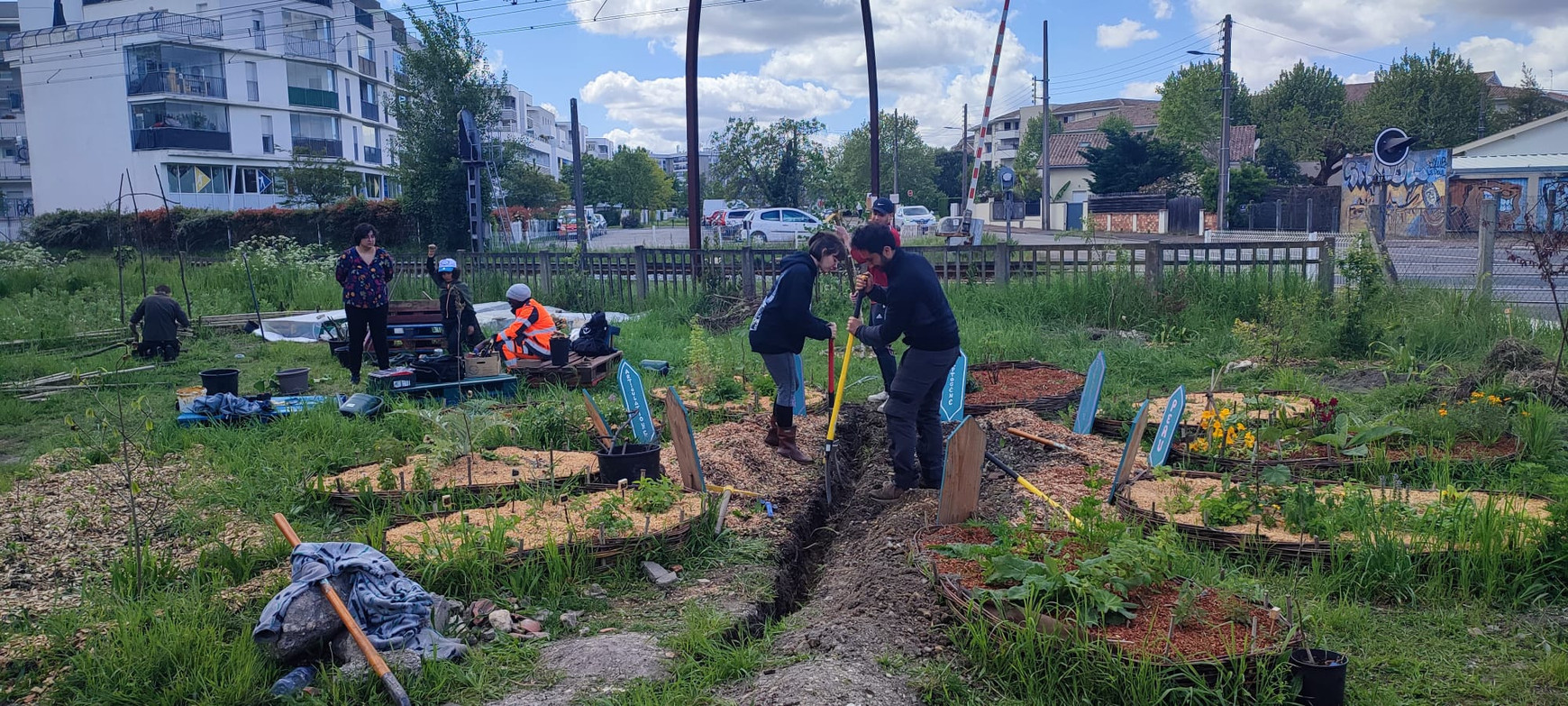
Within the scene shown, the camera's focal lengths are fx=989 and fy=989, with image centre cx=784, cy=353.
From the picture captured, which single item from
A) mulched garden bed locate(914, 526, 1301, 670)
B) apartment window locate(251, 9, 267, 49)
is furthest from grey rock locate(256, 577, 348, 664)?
apartment window locate(251, 9, 267, 49)

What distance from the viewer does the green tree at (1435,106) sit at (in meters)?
44.0

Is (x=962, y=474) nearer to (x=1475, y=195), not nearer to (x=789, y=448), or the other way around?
(x=789, y=448)

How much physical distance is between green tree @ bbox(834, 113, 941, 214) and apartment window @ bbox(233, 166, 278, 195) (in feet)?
108

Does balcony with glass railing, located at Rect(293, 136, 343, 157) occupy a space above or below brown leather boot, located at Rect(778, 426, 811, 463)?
above

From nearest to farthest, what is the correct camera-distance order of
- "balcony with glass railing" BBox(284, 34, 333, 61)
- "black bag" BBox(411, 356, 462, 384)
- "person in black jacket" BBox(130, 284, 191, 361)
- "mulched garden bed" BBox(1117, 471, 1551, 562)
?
"mulched garden bed" BBox(1117, 471, 1551, 562)
"black bag" BBox(411, 356, 462, 384)
"person in black jacket" BBox(130, 284, 191, 361)
"balcony with glass railing" BBox(284, 34, 333, 61)

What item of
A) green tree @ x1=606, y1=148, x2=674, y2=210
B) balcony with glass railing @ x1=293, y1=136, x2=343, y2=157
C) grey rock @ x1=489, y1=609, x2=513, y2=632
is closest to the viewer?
grey rock @ x1=489, y1=609, x2=513, y2=632

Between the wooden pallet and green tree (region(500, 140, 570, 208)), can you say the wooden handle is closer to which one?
the wooden pallet

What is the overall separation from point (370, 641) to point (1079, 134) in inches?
2560

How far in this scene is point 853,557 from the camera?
5.20 meters

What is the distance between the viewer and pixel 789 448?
692 centimetres

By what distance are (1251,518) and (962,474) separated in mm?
1428

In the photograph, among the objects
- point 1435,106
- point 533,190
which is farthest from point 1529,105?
point 533,190

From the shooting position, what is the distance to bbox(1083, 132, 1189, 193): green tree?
147 ft

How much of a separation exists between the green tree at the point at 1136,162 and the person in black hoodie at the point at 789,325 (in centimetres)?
4165
